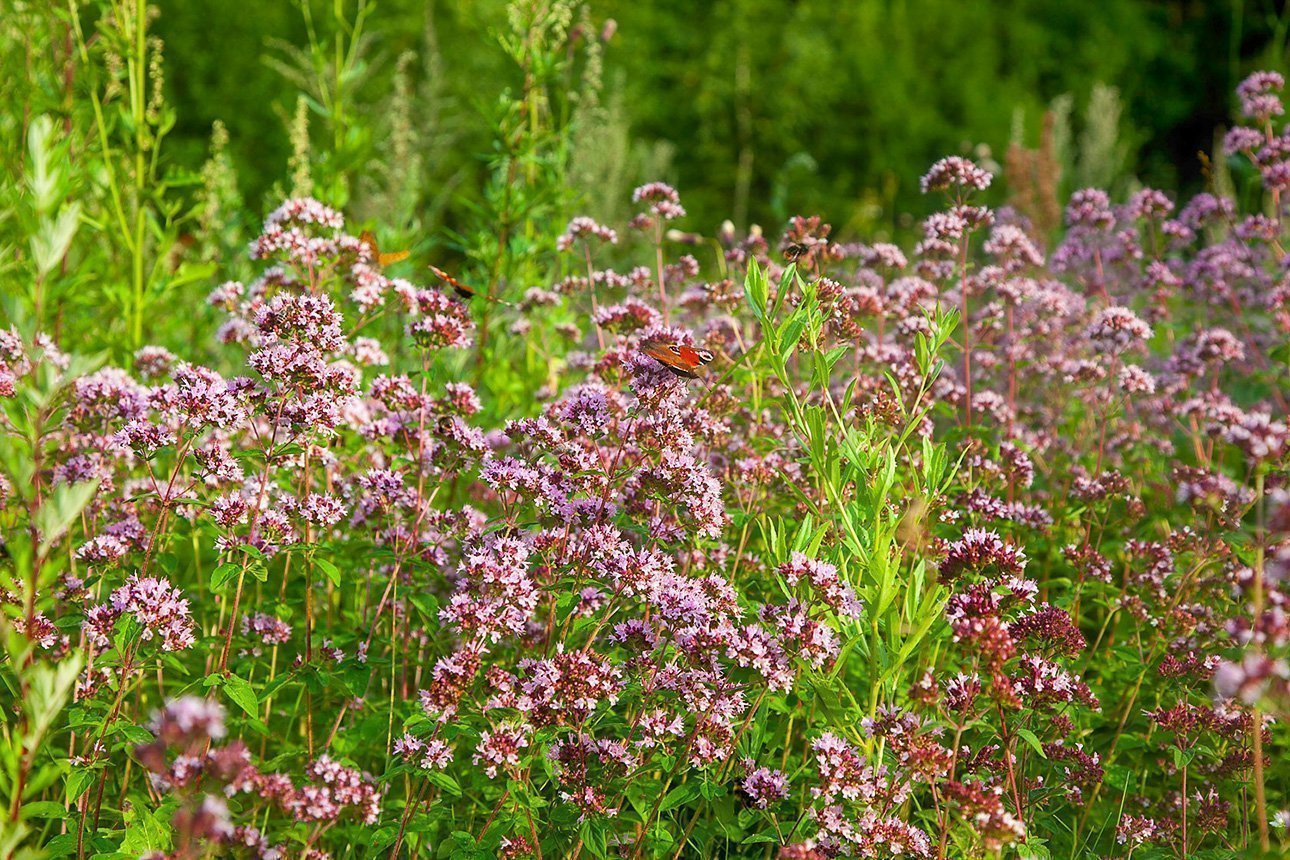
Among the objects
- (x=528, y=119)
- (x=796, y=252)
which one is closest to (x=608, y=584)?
(x=796, y=252)

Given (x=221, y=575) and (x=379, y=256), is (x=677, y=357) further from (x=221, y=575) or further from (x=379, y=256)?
(x=379, y=256)

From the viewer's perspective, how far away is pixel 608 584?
8.43 feet

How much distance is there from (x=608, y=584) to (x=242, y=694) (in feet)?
2.85

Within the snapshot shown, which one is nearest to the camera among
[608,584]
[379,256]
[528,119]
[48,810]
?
[48,810]

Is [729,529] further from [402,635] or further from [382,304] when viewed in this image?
[382,304]

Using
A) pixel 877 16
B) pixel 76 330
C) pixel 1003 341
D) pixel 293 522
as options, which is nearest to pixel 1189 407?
pixel 1003 341

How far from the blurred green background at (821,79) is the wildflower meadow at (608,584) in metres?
11.3

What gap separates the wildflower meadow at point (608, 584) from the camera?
2238 mm

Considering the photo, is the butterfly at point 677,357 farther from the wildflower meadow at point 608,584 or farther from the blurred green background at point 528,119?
the blurred green background at point 528,119

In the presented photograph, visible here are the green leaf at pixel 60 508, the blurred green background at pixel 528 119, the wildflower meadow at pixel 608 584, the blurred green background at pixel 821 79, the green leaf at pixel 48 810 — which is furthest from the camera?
the blurred green background at pixel 821 79

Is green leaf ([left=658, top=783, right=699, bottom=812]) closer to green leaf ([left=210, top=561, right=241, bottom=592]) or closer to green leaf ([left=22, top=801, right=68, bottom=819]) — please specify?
green leaf ([left=210, top=561, right=241, bottom=592])

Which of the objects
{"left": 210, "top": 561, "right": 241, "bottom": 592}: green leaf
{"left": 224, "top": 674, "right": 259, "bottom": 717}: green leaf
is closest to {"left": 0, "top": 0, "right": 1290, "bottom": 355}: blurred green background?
{"left": 210, "top": 561, "right": 241, "bottom": 592}: green leaf

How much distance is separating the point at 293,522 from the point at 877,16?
18.9m

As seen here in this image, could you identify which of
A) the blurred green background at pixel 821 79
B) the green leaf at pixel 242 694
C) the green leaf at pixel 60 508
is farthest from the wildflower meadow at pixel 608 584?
the blurred green background at pixel 821 79
